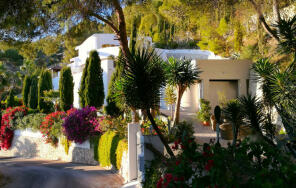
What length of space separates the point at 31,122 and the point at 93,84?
626 cm

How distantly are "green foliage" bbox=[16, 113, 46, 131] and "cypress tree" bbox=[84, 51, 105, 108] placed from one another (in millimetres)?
4637

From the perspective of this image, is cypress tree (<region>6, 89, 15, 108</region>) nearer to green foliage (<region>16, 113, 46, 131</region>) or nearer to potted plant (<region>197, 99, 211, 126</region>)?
green foliage (<region>16, 113, 46, 131</region>)

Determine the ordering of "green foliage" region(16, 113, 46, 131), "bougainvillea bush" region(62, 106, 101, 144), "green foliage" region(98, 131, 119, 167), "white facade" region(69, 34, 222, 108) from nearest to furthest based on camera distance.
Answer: "green foliage" region(98, 131, 119, 167)
"bougainvillea bush" region(62, 106, 101, 144)
"green foliage" region(16, 113, 46, 131)
"white facade" region(69, 34, 222, 108)

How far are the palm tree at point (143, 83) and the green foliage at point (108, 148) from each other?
17.4 feet

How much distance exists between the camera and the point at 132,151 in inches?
396

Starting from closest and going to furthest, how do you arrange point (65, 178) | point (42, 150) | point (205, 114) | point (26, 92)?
point (65, 178), point (205, 114), point (42, 150), point (26, 92)

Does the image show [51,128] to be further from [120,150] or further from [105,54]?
[105,54]

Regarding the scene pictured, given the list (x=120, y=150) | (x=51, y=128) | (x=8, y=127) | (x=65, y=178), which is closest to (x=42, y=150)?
(x=51, y=128)

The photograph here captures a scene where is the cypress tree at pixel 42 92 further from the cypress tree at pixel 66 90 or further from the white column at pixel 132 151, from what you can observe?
the white column at pixel 132 151

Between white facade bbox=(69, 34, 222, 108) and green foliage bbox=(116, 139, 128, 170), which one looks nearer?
green foliage bbox=(116, 139, 128, 170)

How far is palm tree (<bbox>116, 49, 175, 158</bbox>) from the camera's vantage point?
699 cm

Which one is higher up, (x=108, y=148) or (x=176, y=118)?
(x=176, y=118)

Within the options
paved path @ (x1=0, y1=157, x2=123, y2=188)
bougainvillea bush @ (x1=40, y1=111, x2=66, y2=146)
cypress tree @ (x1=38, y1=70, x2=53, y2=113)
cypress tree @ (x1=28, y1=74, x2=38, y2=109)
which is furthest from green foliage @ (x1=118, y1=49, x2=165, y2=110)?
cypress tree @ (x1=28, y1=74, x2=38, y2=109)

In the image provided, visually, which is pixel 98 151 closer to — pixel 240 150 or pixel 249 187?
pixel 240 150
